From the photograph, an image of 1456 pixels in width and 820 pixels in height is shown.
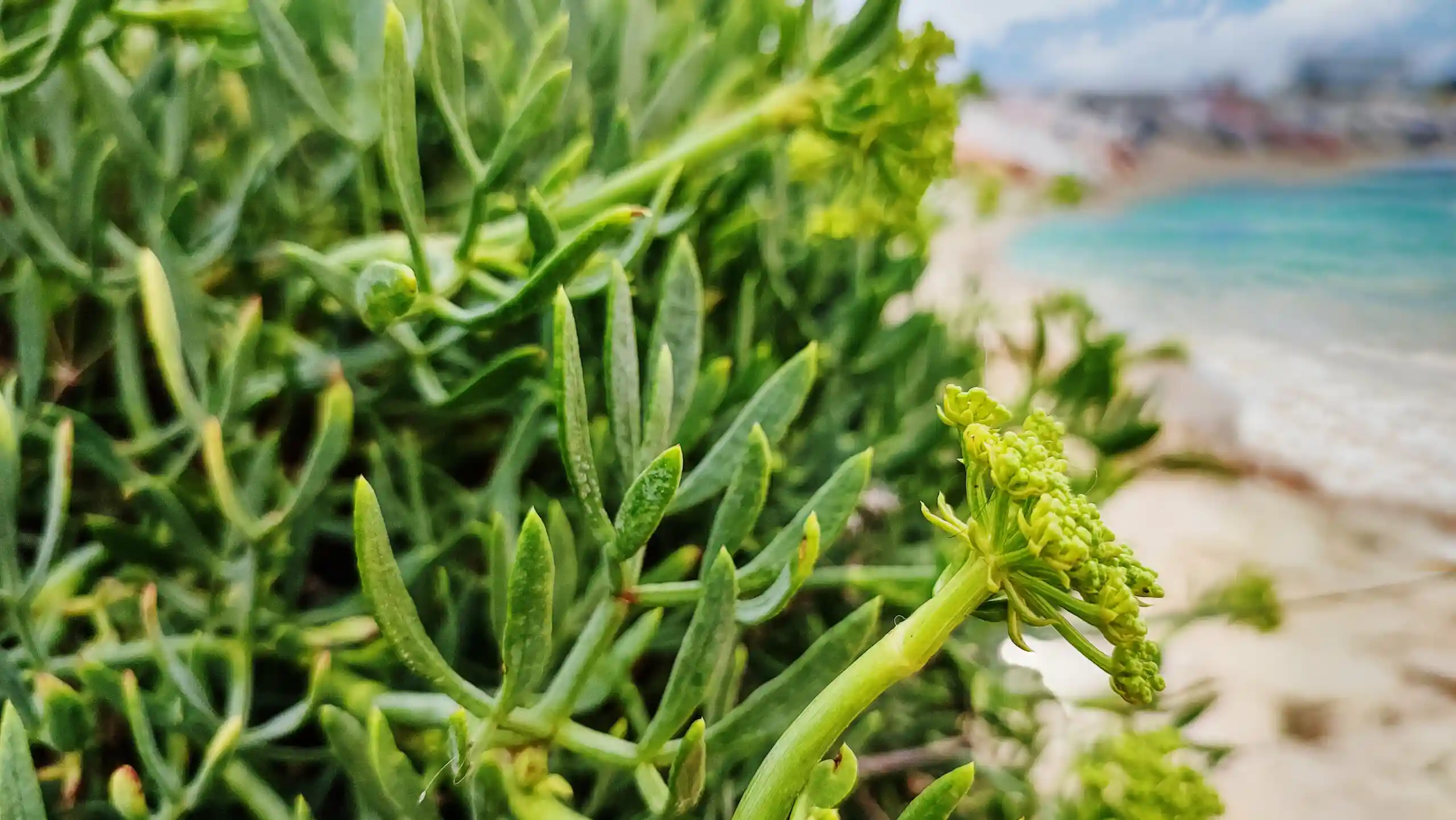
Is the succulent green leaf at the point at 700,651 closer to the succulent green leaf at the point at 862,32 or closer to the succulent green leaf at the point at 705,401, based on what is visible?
the succulent green leaf at the point at 705,401

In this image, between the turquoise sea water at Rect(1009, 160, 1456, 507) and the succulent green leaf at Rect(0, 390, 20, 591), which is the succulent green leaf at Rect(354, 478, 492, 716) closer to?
the succulent green leaf at Rect(0, 390, 20, 591)

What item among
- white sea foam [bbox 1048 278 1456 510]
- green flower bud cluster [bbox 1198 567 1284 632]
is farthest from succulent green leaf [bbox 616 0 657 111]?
white sea foam [bbox 1048 278 1456 510]

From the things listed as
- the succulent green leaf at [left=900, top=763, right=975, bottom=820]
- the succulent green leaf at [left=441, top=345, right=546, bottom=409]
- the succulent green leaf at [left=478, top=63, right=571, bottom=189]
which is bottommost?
the succulent green leaf at [left=900, top=763, right=975, bottom=820]

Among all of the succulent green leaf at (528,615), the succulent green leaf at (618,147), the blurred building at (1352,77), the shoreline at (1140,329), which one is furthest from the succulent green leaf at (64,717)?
the blurred building at (1352,77)

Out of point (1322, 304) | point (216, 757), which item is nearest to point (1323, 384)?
point (1322, 304)

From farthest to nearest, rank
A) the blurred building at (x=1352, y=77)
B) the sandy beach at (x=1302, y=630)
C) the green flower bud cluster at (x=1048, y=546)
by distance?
the blurred building at (x=1352, y=77) → the sandy beach at (x=1302, y=630) → the green flower bud cluster at (x=1048, y=546)

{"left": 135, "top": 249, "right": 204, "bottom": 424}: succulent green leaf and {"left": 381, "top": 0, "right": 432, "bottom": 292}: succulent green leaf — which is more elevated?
{"left": 381, "top": 0, "right": 432, "bottom": 292}: succulent green leaf
